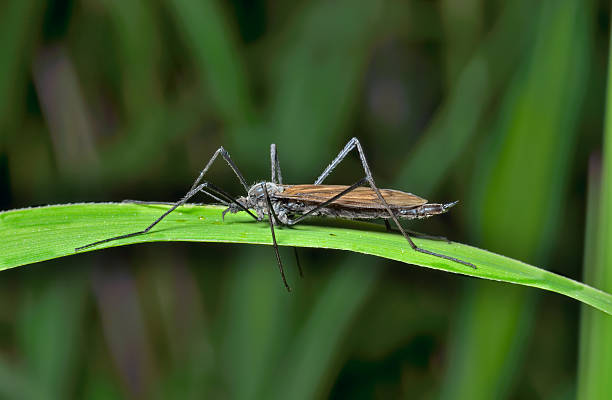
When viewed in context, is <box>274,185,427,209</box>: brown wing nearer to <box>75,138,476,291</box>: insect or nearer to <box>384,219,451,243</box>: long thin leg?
<box>75,138,476,291</box>: insect

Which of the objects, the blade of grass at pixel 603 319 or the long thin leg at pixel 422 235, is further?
the long thin leg at pixel 422 235

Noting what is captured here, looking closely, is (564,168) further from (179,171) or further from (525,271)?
(179,171)

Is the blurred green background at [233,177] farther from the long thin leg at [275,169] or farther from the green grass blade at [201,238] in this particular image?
the green grass blade at [201,238]

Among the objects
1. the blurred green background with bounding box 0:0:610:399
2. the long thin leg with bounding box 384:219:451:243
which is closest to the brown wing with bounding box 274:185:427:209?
the long thin leg with bounding box 384:219:451:243

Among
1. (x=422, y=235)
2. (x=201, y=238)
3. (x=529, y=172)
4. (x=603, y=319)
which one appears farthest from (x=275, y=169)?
(x=603, y=319)

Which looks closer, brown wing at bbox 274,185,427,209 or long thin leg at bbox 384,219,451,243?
long thin leg at bbox 384,219,451,243

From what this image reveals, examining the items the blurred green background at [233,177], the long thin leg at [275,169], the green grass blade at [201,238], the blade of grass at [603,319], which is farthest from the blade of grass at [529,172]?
the long thin leg at [275,169]
